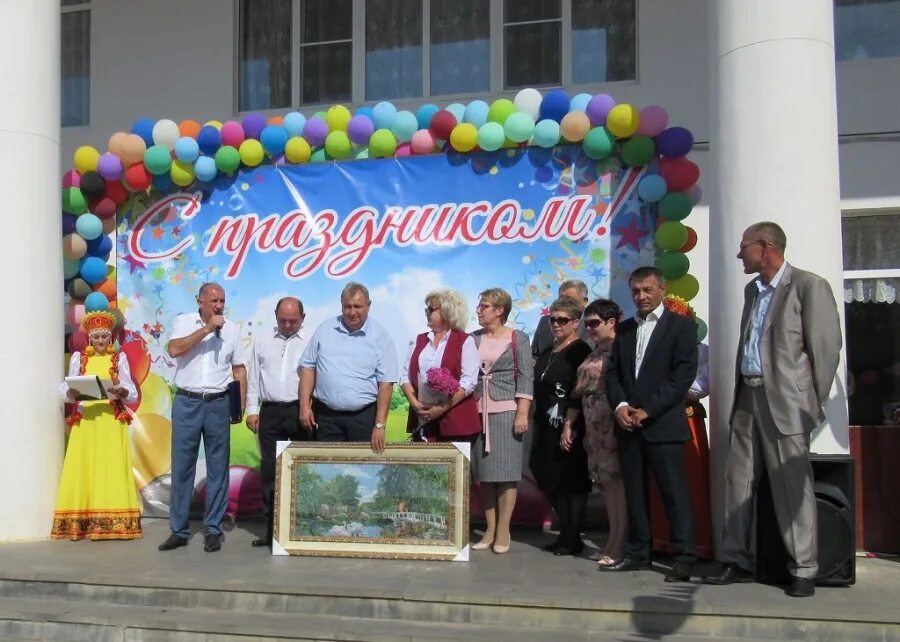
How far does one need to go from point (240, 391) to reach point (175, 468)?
668 millimetres

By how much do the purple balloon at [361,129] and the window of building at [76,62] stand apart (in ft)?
13.1

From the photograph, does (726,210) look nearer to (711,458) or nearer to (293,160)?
(711,458)

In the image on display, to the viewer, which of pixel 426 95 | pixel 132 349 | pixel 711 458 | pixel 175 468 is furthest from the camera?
pixel 426 95

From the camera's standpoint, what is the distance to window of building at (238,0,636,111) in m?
8.52

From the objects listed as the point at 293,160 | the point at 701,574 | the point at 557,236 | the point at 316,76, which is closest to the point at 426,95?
the point at 316,76

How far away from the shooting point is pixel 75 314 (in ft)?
24.6

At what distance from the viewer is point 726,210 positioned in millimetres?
5531

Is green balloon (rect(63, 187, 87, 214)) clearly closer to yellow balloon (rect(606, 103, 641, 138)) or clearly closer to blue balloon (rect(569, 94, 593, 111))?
blue balloon (rect(569, 94, 593, 111))

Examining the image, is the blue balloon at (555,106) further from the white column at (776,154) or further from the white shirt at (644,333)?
the white shirt at (644,333)

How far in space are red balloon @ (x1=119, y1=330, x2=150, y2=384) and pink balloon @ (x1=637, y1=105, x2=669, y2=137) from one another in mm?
4322

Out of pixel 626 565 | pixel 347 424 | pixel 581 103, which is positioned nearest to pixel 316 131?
pixel 581 103

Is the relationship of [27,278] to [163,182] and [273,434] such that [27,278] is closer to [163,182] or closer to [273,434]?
[163,182]

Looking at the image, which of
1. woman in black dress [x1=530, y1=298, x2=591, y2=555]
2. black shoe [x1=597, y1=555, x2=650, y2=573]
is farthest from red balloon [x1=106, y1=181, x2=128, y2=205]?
black shoe [x1=597, y1=555, x2=650, y2=573]

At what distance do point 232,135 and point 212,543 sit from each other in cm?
319
